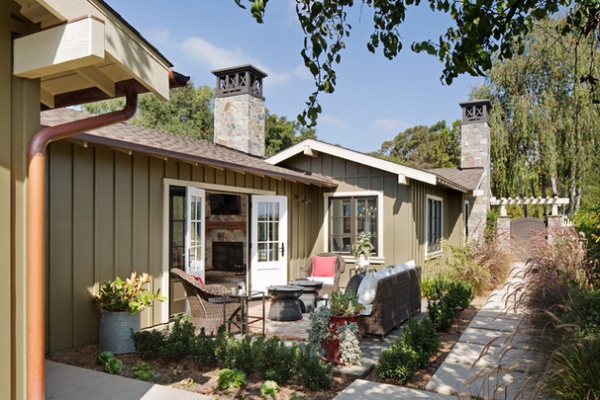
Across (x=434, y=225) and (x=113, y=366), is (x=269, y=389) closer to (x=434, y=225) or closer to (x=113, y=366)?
(x=113, y=366)

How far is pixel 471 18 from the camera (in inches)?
108

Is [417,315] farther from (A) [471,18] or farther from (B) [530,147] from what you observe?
(B) [530,147]

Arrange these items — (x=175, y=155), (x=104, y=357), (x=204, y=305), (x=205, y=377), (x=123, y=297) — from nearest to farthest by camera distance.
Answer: (x=205, y=377)
(x=104, y=357)
(x=123, y=297)
(x=204, y=305)
(x=175, y=155)

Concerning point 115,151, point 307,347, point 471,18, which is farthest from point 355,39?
point 115,151

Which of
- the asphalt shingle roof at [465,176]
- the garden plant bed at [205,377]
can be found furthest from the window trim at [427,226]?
the garden plant bed at [205,377]

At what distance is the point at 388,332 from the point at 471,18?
4.51m

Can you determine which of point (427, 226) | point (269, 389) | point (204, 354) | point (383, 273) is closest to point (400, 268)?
point (383, 273)

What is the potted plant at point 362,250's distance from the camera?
9750mm

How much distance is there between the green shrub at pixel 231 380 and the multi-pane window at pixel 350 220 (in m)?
6.43

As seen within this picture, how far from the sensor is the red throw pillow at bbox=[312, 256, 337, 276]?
9344 millimetres

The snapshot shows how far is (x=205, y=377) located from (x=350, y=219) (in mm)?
6481

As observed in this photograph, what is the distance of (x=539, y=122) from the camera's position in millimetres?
18047

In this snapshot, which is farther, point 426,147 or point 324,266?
point 426,147

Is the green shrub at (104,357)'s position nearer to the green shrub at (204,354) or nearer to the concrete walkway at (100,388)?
the concrete walkway at (100,388)
